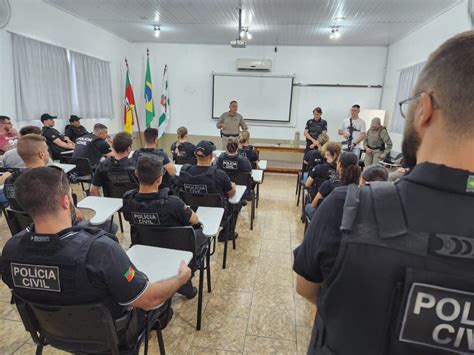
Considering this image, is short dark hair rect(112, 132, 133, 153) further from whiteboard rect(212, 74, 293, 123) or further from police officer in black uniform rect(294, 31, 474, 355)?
whiteboard rect(212, 74, 293, 123)

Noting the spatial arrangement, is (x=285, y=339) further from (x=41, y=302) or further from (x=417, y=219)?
(x=417, y=219)

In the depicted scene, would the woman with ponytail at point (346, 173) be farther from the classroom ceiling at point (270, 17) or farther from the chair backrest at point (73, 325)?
the classroom ceiling at point (270, 17)

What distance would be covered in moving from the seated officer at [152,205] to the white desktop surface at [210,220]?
12 cm

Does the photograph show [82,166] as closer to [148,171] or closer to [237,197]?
[237,197]

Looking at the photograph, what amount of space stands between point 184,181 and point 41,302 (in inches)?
62.4

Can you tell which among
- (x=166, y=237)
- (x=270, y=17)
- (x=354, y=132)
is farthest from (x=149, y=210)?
(x=354, y=132)

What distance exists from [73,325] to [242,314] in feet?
4.36

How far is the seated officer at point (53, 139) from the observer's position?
449 centimetres

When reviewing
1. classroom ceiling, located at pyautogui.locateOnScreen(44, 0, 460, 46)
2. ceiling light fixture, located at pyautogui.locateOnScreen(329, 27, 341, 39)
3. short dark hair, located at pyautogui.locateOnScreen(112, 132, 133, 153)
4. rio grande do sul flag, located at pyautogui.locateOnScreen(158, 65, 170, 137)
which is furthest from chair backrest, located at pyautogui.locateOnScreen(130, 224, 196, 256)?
rio grande do sul flag, located at pyautogui.locateOnScreen(158, 65, 170, 137)

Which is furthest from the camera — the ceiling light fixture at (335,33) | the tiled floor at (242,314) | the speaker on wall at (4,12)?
the ceiling light fixture at (335,33)

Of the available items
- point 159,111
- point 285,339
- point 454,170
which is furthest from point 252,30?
point 454,170

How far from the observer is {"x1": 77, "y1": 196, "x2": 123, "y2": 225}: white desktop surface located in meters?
1.93

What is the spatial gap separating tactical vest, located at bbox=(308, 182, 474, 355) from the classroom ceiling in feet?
14.9

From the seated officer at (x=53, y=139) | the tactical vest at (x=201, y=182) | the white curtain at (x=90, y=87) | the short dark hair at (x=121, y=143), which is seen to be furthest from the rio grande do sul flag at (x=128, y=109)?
the tactical vest at (x=201, y=182)
